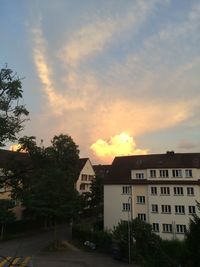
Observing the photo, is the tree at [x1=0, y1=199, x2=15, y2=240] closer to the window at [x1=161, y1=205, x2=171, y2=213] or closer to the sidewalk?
the sidewalk

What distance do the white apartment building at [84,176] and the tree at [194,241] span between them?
201 ft

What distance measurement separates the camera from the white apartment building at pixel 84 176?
73.1 m

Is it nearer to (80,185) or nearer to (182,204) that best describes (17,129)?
(182,204)

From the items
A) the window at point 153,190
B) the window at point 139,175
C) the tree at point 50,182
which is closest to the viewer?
the tree at point 50,182

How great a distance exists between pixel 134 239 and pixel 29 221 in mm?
27781

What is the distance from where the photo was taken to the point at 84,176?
75312 mm

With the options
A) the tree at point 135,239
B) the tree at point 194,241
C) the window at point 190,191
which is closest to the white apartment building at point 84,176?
the window at point 190,191

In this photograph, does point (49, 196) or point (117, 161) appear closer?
point (49, 196)

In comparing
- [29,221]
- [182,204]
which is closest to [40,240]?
[29,221]

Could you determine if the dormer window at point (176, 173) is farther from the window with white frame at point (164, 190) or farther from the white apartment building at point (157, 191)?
the window with white frame at point (164, 190)

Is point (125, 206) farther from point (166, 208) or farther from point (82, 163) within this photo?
point (82, 163)

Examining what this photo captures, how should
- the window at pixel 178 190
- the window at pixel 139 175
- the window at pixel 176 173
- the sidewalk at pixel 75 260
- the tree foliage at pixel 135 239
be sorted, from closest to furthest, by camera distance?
the tree foliage at pixel 135 239 < the sidewalk at pixel 75 260 < the window at pixel 178 190 < the window at pixel 176 173 < the window at pixel 139 175

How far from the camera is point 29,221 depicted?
56.5 meters

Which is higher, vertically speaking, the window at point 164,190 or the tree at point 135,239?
the window at point 164,190
